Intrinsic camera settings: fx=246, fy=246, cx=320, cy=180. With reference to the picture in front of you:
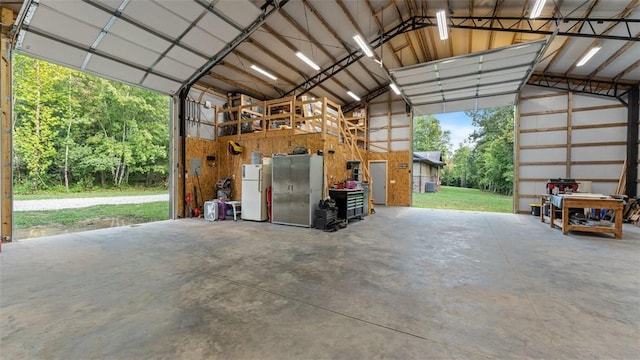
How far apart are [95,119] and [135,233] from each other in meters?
12.7

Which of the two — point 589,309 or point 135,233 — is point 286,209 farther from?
point 589,309

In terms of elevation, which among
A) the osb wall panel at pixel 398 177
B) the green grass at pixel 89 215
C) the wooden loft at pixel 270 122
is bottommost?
the green grass at pixel 89 215

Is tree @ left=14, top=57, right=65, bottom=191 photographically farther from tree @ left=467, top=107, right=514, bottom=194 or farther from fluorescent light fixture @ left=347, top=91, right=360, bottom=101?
tree @ left=467, top=107, right=514, bottom=194

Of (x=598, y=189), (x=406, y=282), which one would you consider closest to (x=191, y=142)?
(x=406, y=282)

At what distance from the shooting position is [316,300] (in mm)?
2646

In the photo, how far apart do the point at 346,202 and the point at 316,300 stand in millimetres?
4949

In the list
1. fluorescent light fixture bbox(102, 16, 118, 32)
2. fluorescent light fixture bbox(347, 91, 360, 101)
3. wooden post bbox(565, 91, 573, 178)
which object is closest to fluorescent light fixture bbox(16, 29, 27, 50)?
fluorescent light fixture bbox(102, 16, 118, 32)

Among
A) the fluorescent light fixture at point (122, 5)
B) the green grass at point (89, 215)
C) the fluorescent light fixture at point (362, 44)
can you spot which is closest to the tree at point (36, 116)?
the green grass at point (89, 215)

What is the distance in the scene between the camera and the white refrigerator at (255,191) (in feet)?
25.2

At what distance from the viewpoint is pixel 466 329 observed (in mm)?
2139

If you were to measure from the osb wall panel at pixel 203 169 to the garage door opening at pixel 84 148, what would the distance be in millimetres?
1464

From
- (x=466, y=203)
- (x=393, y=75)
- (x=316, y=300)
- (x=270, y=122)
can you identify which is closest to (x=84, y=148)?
(x=270, y=122)

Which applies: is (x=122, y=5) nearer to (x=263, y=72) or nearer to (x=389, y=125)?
(x=263, y=72)

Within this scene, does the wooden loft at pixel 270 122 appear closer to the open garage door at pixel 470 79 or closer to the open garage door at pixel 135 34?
the open garage door at pixel 135 34
